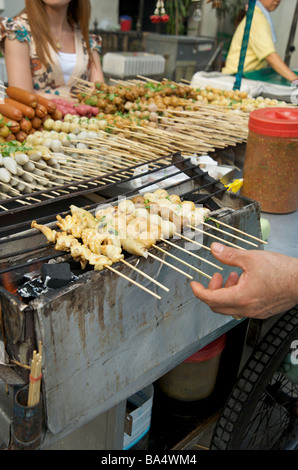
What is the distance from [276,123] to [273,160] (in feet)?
0.77

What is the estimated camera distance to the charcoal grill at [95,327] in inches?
55.8

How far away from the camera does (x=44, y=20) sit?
4.05 m

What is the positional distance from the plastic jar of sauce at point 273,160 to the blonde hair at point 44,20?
2608 millimetres

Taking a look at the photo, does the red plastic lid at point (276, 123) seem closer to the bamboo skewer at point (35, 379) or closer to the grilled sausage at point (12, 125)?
the grilled sausage at point (12, 125)

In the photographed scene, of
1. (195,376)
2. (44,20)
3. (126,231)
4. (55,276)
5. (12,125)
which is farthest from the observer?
(44,20)

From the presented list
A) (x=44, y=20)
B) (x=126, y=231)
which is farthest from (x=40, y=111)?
(x=126, y=231)

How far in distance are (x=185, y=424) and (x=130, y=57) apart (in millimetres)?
9187

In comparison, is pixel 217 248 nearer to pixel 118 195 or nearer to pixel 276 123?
pixel 118 195

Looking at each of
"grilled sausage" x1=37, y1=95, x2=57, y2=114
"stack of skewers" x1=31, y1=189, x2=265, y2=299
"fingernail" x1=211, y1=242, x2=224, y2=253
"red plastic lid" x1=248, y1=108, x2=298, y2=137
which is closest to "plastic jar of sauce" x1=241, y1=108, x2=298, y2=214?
"red plastic lid" x1=248, y1=108, x2=298, y2=137

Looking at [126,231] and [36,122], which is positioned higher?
[36,122]

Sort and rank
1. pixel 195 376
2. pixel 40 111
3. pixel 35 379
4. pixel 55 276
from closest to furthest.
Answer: pixel 35 379
pixel 55 276
pixel 195 376
pixel 40 111

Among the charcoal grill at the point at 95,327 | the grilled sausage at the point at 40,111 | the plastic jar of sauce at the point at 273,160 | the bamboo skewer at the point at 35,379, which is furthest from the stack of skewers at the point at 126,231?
the grilled sausage at the point at 40,111

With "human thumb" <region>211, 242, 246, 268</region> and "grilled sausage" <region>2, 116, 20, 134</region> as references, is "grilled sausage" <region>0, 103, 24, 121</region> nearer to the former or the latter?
"grilled sausage" <region>2, 116, 20, 134</region>

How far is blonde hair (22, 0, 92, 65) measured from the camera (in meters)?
3.99
